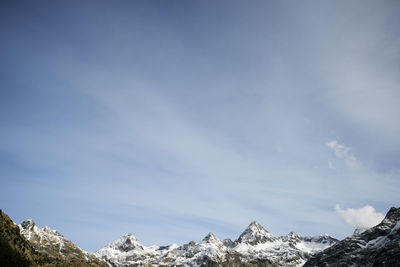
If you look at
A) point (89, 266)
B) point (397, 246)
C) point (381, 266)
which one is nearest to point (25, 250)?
point (89, 266)

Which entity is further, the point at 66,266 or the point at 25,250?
the point at 66,266

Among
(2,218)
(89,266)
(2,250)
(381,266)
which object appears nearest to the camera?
(2,250)

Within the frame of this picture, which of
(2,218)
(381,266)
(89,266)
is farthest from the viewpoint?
(89,266)

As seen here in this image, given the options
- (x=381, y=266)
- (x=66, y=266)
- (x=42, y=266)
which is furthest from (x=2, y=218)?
(x=381, y=266)

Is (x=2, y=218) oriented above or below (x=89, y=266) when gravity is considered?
above

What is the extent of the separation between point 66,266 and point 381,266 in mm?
223522

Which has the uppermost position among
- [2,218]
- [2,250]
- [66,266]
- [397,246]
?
[397,246]

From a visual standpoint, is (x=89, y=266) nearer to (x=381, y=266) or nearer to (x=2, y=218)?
(x=2, y=218)

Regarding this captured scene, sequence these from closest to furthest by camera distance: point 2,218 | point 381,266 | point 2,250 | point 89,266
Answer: point 2,250 < point 2,218 < point 381,266 < point 89,266

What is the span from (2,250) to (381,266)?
237731 mm

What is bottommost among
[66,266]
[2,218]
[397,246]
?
[66,266]

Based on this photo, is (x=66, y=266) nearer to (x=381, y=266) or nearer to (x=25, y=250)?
(x=25, y=250)

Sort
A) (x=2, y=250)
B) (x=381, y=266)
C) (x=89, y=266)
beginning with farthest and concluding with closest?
1. (x=89, y=266)
2. (x=381, y=266)
3. (x=2, y=250)

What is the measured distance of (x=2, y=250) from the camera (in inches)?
5704
